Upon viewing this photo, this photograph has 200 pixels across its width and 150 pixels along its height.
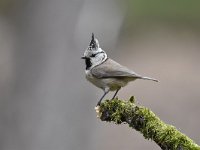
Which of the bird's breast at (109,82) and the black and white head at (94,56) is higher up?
the black and white head at (94,56)

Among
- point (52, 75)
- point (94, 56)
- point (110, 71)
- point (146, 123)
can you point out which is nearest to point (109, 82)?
point (110, 71)

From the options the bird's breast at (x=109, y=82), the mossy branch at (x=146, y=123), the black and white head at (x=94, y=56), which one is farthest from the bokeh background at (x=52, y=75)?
the mossy branch at (x=146, y=123)

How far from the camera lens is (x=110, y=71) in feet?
16.4

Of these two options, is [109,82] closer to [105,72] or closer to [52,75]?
[105,72]

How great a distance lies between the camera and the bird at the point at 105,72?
494cm

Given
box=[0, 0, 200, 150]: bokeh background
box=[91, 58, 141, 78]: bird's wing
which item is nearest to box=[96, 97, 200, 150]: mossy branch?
box=[91, 58, 141, 78]: bird's wing

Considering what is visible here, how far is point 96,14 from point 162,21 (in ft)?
39.7

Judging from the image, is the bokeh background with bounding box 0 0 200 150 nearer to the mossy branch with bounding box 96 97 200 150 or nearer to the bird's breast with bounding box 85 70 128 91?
the bird's breast with bounding box 85 70 128 91

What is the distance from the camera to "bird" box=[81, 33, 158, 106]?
16.2 feet

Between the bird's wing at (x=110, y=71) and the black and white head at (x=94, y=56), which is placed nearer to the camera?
the bird's wing at (x=110, y=71)

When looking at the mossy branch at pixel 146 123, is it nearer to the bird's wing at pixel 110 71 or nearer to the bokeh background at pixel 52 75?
the bird's wing at pixel 110 71

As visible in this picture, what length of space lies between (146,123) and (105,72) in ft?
2.76

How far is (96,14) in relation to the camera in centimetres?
747

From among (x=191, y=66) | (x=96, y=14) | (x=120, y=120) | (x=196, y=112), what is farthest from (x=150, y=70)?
(x=120, y=120)
